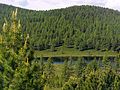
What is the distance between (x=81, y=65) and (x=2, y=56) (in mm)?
127672

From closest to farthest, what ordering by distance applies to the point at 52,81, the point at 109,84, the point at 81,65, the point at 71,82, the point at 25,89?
the point at 25,89 < the point at 71,82 < the point at 109,84 < the point at 52,81 < the point at 81,65

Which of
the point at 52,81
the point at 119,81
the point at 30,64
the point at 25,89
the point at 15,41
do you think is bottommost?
→ the point at 52,81

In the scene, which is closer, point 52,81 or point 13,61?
point 13,61

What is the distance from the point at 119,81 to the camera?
81562 millimetres

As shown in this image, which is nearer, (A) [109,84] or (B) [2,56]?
(B) [2,56]

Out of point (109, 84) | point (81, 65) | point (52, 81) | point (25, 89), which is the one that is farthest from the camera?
point (81, 65)

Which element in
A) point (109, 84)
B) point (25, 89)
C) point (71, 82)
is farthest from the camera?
point (109, 84)

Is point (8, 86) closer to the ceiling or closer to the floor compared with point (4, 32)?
Answer: closer to the floor

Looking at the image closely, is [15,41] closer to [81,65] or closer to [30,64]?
[30,64]

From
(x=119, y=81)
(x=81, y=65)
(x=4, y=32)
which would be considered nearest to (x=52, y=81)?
(x=81, y=65)

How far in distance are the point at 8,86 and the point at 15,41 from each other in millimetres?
4676

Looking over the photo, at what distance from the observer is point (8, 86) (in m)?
33.5

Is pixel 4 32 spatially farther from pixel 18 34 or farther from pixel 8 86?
pixel 8 86

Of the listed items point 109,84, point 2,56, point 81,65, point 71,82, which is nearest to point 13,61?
point 2,56
